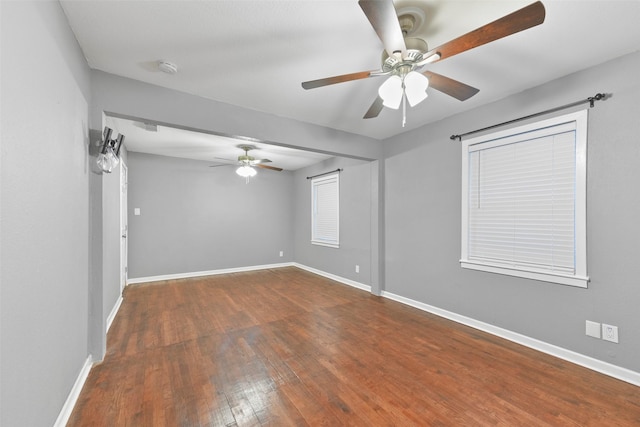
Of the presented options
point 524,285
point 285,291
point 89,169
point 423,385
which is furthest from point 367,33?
point 285,291

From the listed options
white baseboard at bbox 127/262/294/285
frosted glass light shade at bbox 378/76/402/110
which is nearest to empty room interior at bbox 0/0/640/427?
frosted glass light shade at bbox 378/76/402/110

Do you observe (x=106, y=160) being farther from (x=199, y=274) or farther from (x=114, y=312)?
(x=199, y=274)

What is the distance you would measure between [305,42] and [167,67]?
1.20 metres

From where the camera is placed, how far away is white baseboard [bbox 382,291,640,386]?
2.07 metres

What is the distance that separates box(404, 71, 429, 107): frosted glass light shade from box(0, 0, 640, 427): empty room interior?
2 cm

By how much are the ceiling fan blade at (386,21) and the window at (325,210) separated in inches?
153

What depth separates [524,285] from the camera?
2652 mm

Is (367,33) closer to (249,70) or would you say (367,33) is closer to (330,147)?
(249,70)

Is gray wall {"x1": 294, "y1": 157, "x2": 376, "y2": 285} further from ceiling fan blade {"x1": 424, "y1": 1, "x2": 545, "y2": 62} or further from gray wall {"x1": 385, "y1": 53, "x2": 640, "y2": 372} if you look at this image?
ceiling fan blade {"x1": 424, "y1": 1, "x2": 545, "y2": 62}

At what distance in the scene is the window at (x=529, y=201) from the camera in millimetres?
2328

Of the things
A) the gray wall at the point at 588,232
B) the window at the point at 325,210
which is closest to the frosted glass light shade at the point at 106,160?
the gray wall at the point at 588,232

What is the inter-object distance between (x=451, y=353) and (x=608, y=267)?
1453mm

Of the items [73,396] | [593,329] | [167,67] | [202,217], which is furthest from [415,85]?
[202,217]

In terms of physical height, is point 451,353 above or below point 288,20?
below
